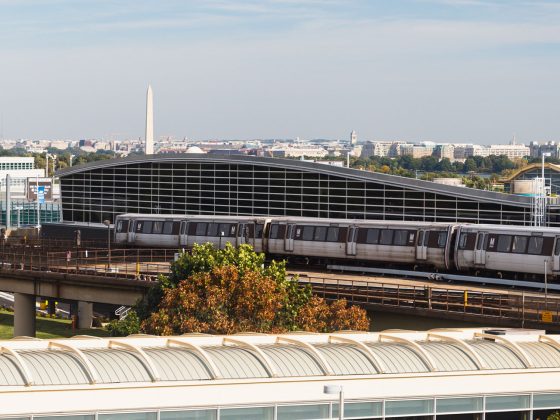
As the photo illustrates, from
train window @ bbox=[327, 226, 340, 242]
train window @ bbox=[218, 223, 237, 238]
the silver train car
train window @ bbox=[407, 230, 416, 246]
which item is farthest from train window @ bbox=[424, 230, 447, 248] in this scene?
train window @ bbox=[218, 223, 237, 238]

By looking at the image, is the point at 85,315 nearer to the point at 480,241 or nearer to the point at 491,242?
the point at 480,241

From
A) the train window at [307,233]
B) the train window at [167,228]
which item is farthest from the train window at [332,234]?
the train window at [167,228]

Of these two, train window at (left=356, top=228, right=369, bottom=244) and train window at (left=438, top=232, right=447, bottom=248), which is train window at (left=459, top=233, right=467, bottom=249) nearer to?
train window at (left=438, top=232, right=447, bottom=248)

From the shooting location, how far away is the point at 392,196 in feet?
297

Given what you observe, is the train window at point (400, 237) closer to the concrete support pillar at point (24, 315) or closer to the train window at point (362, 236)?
the train window at point (362, 236)

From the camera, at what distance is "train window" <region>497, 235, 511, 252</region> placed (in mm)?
59300

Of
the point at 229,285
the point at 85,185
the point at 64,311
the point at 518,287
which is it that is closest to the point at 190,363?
the point at 229,285

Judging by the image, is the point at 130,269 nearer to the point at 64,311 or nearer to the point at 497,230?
the point at 497,230

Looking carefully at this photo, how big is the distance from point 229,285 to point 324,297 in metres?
6.59

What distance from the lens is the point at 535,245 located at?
190 feet

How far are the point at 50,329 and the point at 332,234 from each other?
2738 cm

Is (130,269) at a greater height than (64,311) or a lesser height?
greater

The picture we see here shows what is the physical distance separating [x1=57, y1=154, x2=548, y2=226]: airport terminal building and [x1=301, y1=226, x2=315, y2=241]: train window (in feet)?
58.6

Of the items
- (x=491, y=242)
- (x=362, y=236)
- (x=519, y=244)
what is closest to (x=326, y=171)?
(x=362, y=236)
